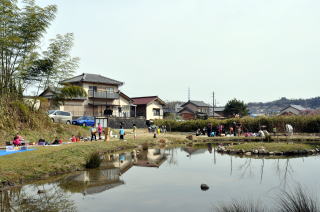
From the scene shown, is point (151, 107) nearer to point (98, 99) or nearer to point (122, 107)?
point (122, 107)

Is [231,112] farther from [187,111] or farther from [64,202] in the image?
[64,202]

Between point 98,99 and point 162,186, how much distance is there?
1223 inches

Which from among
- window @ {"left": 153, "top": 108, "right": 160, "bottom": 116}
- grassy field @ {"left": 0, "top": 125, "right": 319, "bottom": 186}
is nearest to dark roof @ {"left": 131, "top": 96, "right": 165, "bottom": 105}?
window @ {"left": 153, "top": 108, "right": 160, "bottom": 116}

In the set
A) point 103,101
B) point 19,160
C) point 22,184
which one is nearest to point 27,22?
point 19,160

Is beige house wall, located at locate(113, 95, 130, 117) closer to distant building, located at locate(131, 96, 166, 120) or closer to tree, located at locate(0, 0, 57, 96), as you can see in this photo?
distant building, located at locate(131, 96, 166, 120)

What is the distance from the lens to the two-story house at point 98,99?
36375 millimetres

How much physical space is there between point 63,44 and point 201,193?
1515cm

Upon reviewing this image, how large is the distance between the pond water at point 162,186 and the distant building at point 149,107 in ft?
104

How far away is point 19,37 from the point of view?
16594mm

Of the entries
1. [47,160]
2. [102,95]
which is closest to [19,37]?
[47,160]

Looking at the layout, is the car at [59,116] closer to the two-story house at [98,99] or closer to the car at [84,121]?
the car at [84,121]

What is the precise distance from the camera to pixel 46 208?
687 cm

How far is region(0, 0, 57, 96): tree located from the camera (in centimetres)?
1587

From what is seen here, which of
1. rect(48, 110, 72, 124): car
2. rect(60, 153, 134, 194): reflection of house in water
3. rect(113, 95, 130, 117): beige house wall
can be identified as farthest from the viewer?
rect(113, 95, 130, 117): beige house wall
